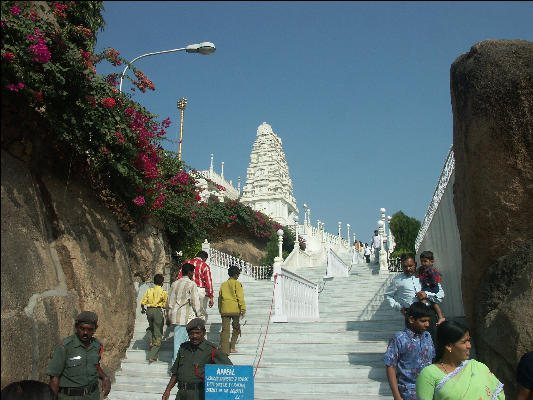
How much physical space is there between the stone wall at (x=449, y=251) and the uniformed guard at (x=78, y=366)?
5.73 metres

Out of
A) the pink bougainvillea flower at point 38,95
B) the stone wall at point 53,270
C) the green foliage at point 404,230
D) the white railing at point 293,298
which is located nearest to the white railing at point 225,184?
the green foliage at point 404,230

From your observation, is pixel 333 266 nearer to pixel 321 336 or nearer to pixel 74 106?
pixel 321 336

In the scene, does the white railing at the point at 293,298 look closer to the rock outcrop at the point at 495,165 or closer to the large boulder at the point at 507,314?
the rock outcrop at the point at 495,165

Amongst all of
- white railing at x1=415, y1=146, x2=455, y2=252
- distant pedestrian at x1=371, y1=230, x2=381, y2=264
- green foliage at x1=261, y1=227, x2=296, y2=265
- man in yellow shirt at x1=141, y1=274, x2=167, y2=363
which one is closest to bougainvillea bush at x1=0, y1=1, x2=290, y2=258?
man in yellow shirt at x1=141, y1=274, x2=167, y2=363

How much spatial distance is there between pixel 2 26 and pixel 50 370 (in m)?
3.99

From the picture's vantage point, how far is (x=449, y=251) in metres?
8.50

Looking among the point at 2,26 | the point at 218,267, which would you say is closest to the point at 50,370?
the point at 2,26

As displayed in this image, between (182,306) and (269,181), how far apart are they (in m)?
39.1

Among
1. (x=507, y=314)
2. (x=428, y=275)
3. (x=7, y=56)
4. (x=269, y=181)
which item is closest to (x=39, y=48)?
(x=7, y=56)

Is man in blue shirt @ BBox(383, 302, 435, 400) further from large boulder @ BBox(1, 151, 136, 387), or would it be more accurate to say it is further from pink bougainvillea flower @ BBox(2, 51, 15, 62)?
pink bougainvillea flower @ BBox(2, 51, 15, 62)

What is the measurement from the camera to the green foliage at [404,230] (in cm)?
2523

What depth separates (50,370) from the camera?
412 cm

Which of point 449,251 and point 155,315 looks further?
point 449,251

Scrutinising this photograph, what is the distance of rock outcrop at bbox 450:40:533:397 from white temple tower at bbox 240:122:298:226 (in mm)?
36441
